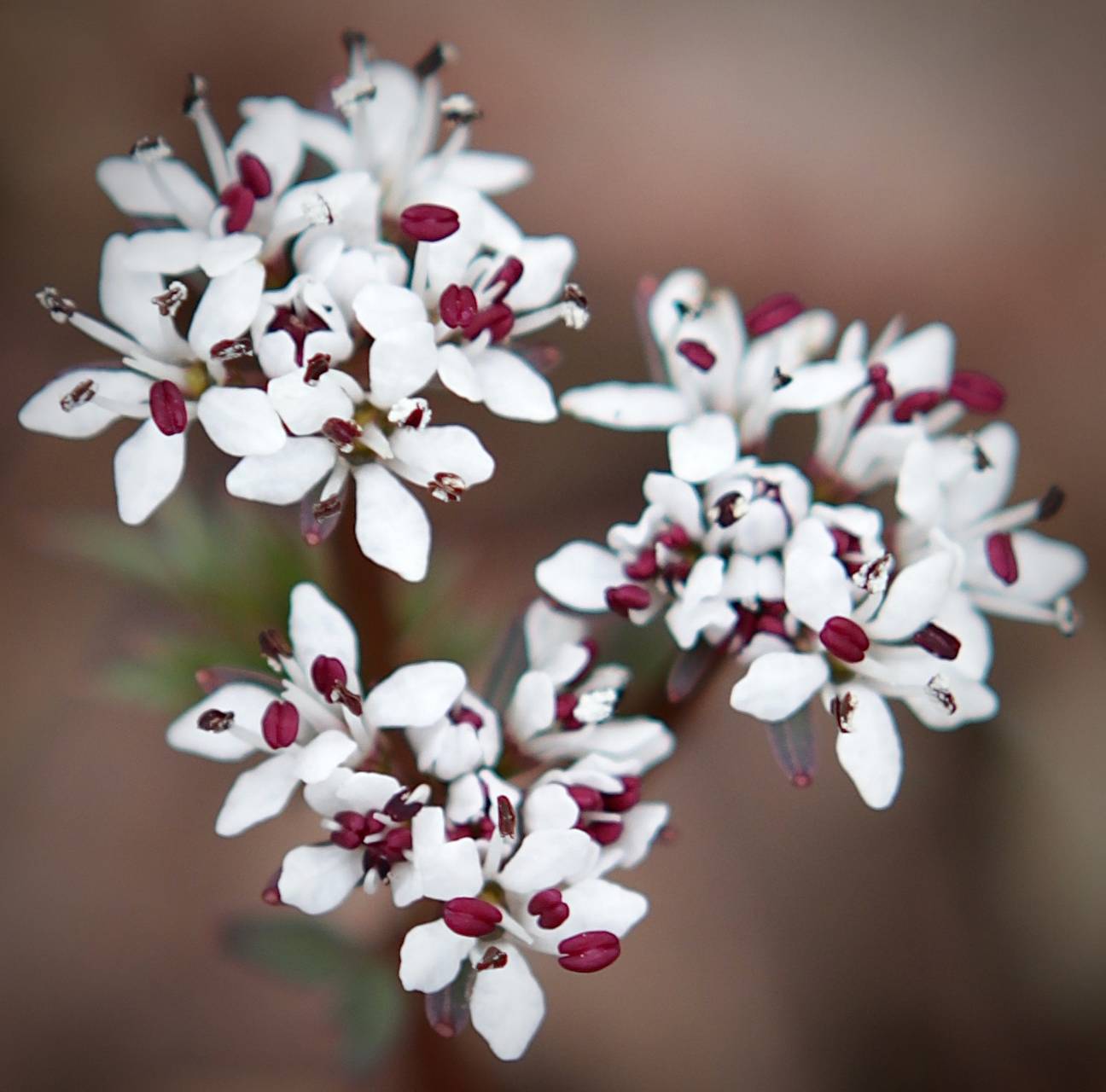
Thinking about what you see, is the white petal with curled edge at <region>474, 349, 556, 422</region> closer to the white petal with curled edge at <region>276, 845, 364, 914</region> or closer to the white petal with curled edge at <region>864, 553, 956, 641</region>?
the white petal with curled edge at <region>864, 553, 956, 641</region>

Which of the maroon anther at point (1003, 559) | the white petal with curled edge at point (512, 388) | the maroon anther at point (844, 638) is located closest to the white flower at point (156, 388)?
the white petal with curled edge at point (512, 388)

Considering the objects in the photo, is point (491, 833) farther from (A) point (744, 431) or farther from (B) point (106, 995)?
(B) point (106, 995)

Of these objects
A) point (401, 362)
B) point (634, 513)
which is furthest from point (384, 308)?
point (634, 513)

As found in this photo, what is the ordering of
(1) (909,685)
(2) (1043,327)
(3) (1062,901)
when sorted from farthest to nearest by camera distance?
(2) (1043,327) → (3) (1062,901) → (1) (909,685)

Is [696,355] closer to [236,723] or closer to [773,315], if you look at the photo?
[773,315]

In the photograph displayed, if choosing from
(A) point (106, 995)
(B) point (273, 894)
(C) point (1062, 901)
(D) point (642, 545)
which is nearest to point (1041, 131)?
(C) point (1062, 901)
